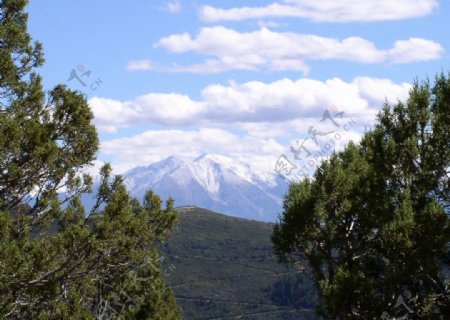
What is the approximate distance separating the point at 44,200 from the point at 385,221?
52.4 feet

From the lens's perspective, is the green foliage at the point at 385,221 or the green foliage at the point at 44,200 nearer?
the green foliage at the point at 44,200

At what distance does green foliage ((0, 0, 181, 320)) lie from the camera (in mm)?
20891

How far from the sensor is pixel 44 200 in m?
24.5

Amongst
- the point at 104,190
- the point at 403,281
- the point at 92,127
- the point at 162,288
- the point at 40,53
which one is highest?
the point at 40,53

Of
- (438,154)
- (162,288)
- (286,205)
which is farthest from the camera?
(162,288)

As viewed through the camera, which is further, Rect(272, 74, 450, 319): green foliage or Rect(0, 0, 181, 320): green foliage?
Rect(272, 74, 450, 319): green foliage

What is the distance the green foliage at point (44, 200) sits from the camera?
68.5 feet

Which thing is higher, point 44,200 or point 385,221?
point 44,200

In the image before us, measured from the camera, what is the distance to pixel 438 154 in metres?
29.3

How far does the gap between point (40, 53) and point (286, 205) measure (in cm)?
1640

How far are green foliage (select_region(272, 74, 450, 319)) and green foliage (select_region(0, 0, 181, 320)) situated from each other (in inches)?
423

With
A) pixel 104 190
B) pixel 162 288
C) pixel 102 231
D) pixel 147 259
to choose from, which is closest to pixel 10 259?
pixel 102 231

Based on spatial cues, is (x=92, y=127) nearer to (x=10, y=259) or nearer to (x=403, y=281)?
(x=10, y=259)

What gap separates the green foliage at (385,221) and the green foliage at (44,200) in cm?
1075
